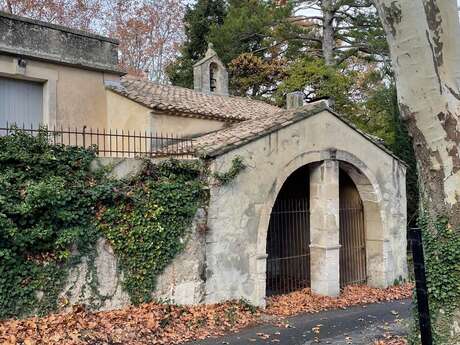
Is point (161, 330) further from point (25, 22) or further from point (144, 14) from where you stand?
point (144, 14)

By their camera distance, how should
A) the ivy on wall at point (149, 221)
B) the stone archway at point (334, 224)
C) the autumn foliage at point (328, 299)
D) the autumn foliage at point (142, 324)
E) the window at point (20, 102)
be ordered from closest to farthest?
the autumn foliage at point (142, 324) → the ivy on wall at point (149, 221) → the stone archway at point (334, 224) → the autumn foliage at point (328, 299) → the window at point (20, 102)

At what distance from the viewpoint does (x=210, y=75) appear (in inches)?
689

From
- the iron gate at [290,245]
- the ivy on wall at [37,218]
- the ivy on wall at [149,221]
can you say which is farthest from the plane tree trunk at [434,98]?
the iron gate at [290,245]

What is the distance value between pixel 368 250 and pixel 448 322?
6771 mm

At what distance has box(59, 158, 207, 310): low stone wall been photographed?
7.21 m

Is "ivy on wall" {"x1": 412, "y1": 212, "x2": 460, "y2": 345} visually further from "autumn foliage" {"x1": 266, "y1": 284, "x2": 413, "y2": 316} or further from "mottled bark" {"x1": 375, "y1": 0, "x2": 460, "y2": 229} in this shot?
"autumn foliage" {"x1": 266, "y1": 284, "x2": 413, "y2": 316}

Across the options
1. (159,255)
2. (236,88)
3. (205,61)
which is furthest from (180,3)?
(159,255)

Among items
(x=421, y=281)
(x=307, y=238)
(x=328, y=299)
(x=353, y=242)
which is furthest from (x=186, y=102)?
(x=421, y=281)

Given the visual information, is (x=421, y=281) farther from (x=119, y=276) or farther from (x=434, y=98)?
(x=119, y=276)

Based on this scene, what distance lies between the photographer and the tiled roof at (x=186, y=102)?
1176 centimetres

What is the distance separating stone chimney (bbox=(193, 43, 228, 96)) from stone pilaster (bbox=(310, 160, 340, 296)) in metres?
7.30

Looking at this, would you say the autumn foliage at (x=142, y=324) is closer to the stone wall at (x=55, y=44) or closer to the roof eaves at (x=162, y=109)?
the roof eaves at (x=162, y=109)

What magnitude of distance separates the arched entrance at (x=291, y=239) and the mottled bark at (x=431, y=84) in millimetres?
6176

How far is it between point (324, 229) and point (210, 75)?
9.15 m
